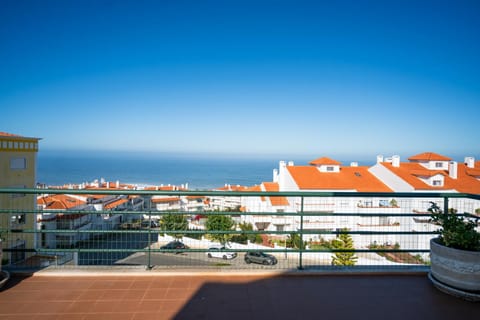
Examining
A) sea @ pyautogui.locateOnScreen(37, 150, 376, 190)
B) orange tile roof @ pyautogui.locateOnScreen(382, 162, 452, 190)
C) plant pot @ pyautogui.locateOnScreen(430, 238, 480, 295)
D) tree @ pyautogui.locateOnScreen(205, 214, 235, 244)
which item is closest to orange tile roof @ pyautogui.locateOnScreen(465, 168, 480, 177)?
orange tile roof @ pyautogui.locateOnScreen(382, 162, 452, 190)

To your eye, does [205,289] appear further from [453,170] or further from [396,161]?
[453,170]

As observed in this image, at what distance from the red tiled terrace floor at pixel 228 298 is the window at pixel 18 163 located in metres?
15.5

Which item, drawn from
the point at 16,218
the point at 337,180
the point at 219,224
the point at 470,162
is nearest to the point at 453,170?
the point at 470,162

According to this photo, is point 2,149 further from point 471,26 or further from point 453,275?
point 471,26

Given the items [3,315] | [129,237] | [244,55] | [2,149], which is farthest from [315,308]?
[244,55]

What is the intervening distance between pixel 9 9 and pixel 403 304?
30.8 m

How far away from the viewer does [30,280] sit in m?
2.96

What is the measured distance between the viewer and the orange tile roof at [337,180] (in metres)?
27.9

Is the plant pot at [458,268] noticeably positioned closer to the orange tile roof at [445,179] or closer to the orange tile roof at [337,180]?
the orange tile roof at [337,180]

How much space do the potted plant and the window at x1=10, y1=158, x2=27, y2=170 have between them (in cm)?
1831

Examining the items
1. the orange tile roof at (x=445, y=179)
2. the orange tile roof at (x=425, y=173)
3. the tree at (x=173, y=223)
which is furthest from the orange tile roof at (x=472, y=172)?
the tree at (x=173, y=223)

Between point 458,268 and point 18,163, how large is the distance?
61.9 feet

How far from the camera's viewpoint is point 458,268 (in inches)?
102

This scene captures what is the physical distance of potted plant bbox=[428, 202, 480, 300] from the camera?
100 inches
